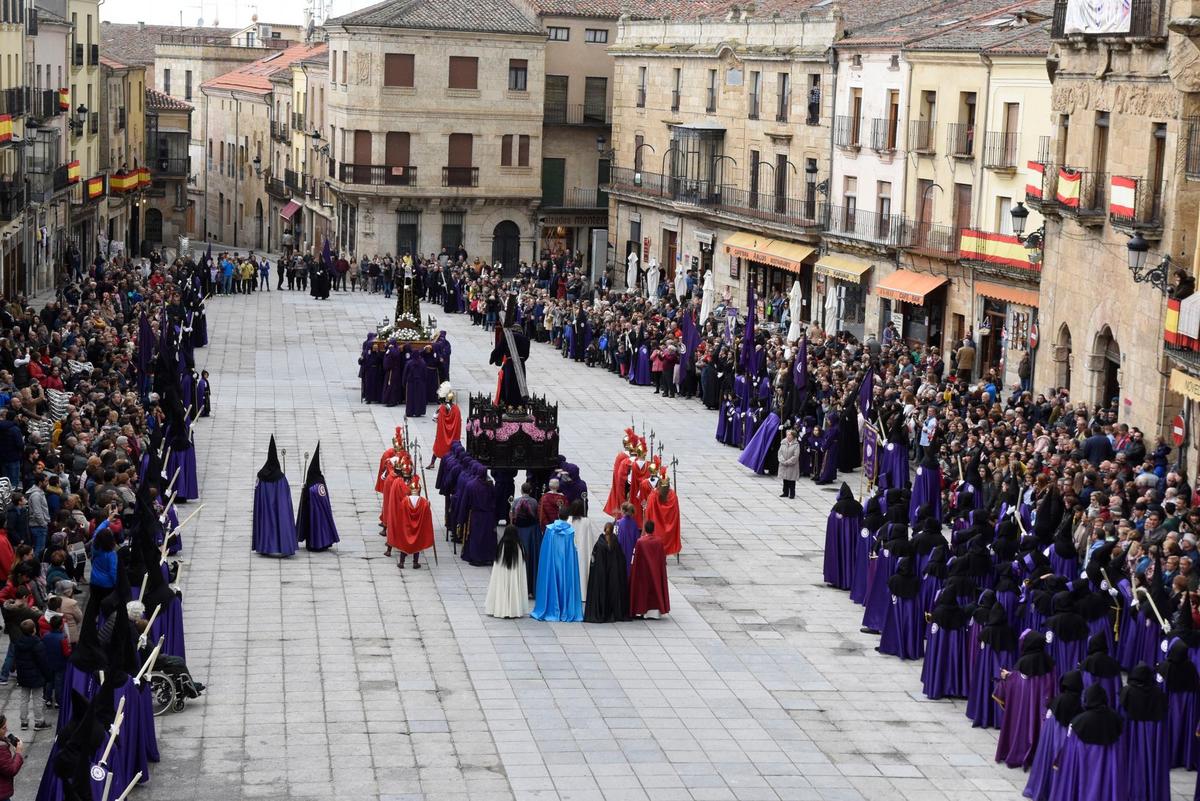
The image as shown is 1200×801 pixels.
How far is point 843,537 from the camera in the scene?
76.9 ft

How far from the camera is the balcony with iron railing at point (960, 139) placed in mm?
42188

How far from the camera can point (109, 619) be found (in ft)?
55.5

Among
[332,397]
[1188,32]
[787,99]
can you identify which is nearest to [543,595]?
[1188,32]

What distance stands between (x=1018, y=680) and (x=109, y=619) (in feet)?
27.7

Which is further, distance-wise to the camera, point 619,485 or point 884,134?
point 884,134

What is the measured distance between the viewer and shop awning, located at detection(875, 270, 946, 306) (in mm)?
42550

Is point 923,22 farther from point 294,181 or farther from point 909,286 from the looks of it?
point 294,181

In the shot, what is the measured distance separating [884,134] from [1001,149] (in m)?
5.82

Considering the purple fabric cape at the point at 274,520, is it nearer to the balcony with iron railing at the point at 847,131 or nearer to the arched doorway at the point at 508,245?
the balcony with iron railing at the point at 847,131

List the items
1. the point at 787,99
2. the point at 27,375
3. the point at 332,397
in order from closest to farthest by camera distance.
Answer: the point at 27,375
the point at 332,397
the point at 787,99

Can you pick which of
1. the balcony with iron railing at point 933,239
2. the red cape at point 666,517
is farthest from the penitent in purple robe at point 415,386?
the balcony with iron railing at point 933,239

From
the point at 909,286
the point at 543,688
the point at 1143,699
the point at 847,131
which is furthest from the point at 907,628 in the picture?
the point at 847,131

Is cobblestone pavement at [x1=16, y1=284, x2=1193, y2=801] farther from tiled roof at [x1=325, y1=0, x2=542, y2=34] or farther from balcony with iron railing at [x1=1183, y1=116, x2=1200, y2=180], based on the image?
tiled roof at [x1=325, y1=0, x2=542, y2=34]

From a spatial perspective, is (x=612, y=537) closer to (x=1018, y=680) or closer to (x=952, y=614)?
(x=952, y=614)
